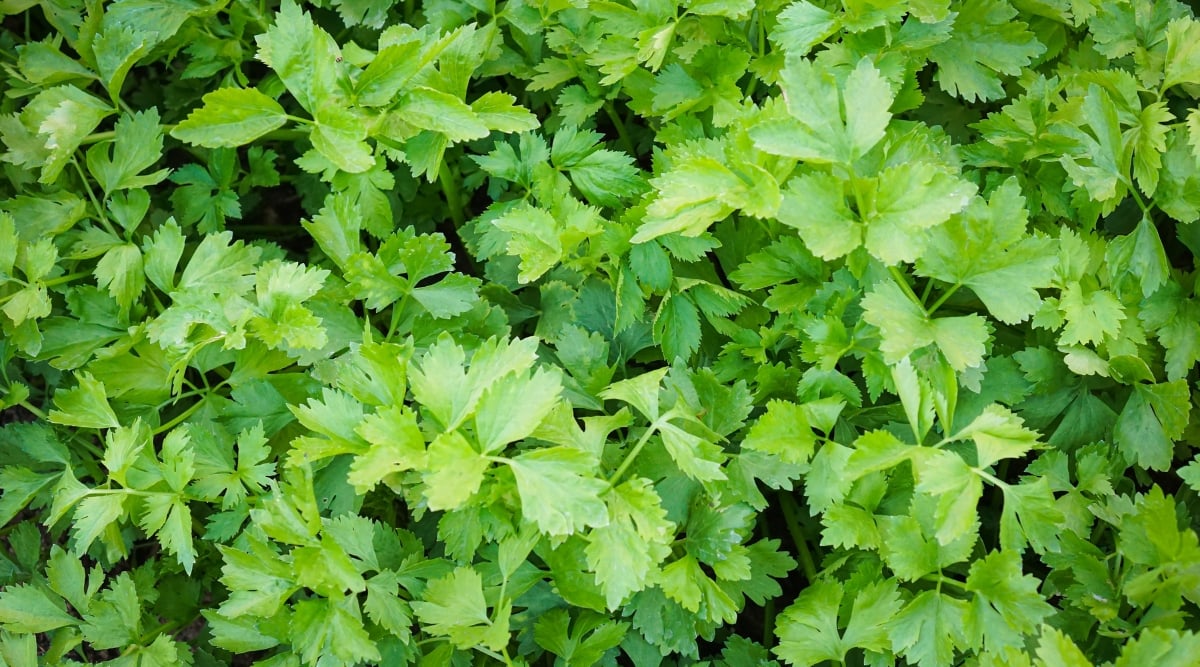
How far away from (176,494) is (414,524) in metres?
0.42

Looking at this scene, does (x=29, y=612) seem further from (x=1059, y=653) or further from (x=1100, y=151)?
(x=1100, y=151)

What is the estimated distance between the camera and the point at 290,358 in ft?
5.39

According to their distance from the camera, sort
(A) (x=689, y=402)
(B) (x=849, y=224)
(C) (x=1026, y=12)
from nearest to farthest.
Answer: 1. (B) (x=849, y=224)
2. (A) (x=689, y=402)
3. (C) (x=1026, y=12)

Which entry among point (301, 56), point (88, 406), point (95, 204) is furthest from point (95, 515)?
point (301, 56)

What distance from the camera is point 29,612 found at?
5.32ft

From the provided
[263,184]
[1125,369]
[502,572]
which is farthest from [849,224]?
[263,184]

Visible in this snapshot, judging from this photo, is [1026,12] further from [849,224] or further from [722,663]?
[722,663]

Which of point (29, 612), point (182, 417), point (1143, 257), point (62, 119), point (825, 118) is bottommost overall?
point (29, 612)

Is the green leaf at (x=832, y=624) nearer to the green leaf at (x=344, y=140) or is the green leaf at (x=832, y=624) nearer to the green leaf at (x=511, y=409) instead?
the green leaf at (x=511, y=409)

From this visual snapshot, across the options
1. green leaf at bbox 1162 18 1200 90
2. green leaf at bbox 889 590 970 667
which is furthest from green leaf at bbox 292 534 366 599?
green leaf at bbox 1162 18 1200 90

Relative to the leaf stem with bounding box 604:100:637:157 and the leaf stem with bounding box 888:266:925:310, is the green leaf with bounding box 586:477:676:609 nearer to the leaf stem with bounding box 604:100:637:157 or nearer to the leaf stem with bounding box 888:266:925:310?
the leaf stem with bounding box 888:266:925:310

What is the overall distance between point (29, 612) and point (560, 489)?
1.08 metres

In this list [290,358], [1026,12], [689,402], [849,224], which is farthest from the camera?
[1026,12]

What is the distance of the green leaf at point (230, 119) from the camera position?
1.48 metres
